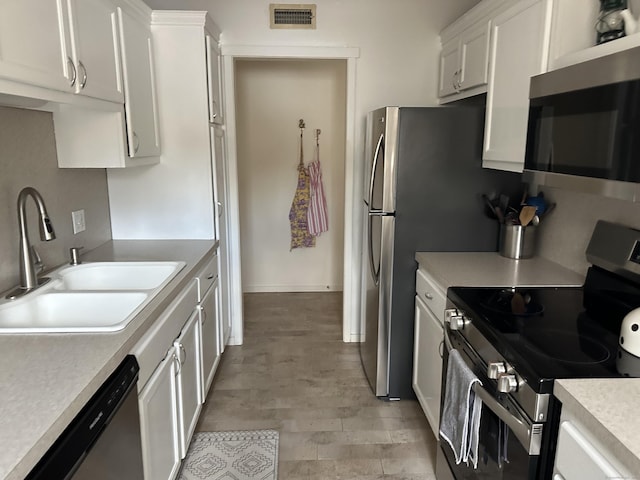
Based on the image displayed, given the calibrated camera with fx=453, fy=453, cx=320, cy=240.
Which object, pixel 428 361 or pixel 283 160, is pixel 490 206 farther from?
pixel 283 160

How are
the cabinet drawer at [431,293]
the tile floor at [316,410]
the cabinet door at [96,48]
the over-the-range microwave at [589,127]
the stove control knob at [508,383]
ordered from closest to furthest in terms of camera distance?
1. the over-the-range microwave at [589,127]
2. the stove control knob at [508,383]
3. the cabinet door at [96,48]
4. the cabinet drawer at [431,293]
5. the tile floor at [316,410]

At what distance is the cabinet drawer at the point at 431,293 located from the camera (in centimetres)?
205

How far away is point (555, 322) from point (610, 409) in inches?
21.4

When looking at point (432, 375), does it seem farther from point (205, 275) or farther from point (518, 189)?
point (205, 275)

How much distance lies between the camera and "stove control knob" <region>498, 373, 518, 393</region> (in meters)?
1.27

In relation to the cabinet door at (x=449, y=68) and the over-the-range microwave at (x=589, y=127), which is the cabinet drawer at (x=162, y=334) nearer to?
the over-the-range microwave at (x=589, y=127)

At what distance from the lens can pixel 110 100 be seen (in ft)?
6.29

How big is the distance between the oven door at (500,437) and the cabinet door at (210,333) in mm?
1337

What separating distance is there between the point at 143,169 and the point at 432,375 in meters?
1.99

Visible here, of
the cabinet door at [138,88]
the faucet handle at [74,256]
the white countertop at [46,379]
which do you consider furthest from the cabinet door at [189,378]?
the cabinet door at [138,88]

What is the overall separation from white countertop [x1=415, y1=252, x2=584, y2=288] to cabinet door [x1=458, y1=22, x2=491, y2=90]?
896 mm

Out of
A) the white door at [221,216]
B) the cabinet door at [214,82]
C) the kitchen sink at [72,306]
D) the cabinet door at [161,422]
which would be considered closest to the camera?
the kitchen sink at [72,306]

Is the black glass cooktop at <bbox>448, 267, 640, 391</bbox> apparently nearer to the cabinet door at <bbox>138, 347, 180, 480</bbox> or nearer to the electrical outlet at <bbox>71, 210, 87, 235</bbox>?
the cabinet door at <bbox>138, 347, 180, 480</bbox>

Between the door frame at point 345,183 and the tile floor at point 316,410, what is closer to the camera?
the tile floor at point 316,410
